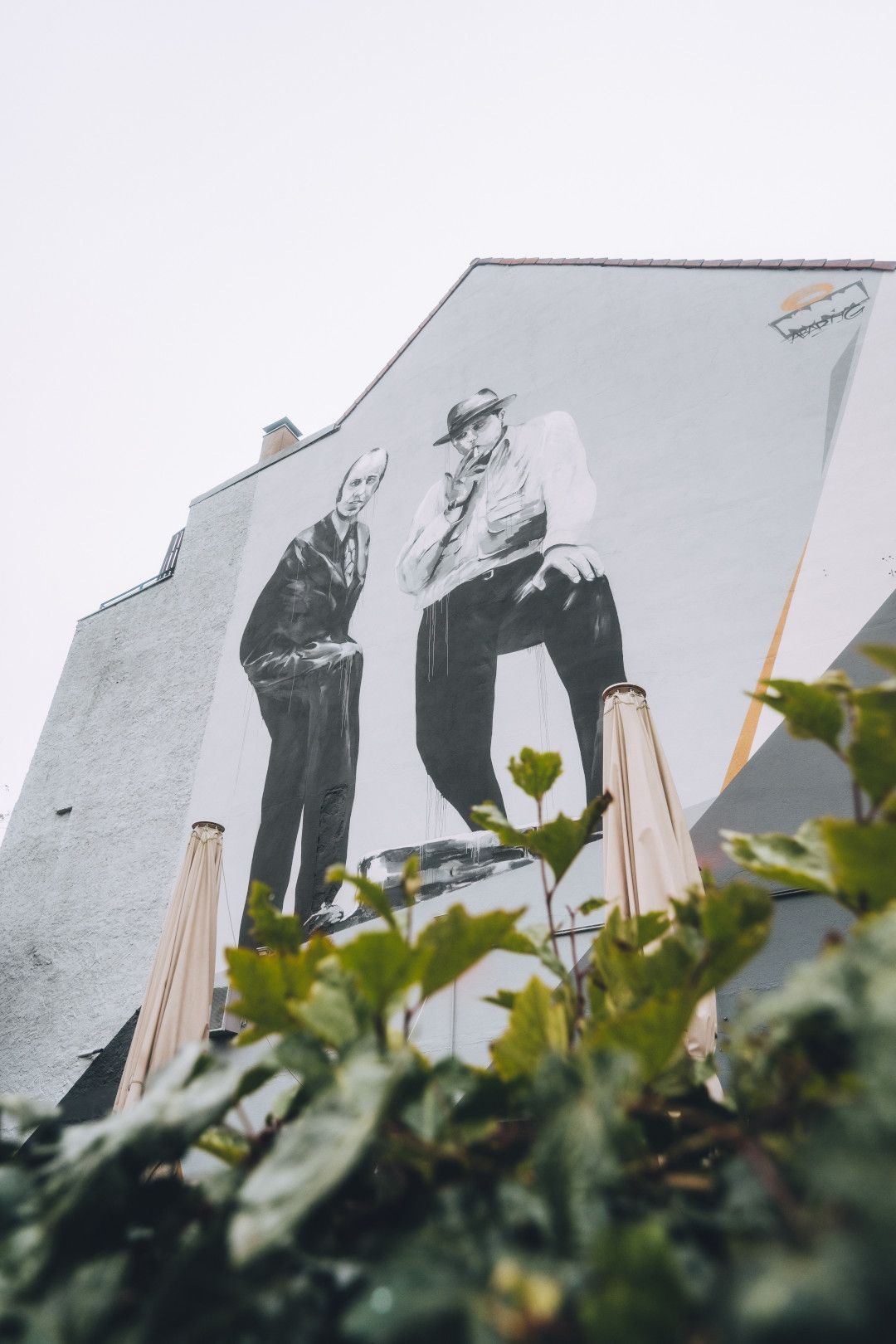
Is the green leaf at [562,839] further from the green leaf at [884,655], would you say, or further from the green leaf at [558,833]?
the green leaf at [884,655]

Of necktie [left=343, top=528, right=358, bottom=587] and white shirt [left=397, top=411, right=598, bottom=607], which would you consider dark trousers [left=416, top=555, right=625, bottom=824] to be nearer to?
white shirt [left=397, top=411, right=598, bottom=607]

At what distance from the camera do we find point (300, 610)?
21.2 feet

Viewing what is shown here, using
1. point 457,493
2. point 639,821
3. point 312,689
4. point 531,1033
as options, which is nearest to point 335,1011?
point 531,1033

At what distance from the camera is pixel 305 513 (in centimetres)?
698

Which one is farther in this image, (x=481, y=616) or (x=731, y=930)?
(x=481, y=616)

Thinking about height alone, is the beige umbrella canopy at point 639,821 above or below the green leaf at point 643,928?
above

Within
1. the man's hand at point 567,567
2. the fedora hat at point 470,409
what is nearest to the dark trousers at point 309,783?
the man's hand at point 567,567

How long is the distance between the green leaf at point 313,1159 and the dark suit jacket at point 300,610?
5623mm

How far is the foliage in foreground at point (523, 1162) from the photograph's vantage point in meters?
0.28

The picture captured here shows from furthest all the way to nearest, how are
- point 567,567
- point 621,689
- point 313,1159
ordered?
point 567,567 < point 621,689 < point 313,1159

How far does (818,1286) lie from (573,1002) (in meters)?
0.46

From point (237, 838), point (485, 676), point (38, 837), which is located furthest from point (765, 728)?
point (38, 837)

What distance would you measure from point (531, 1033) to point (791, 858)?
0.22 metres

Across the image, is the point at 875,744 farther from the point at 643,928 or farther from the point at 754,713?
the point at 754,713
